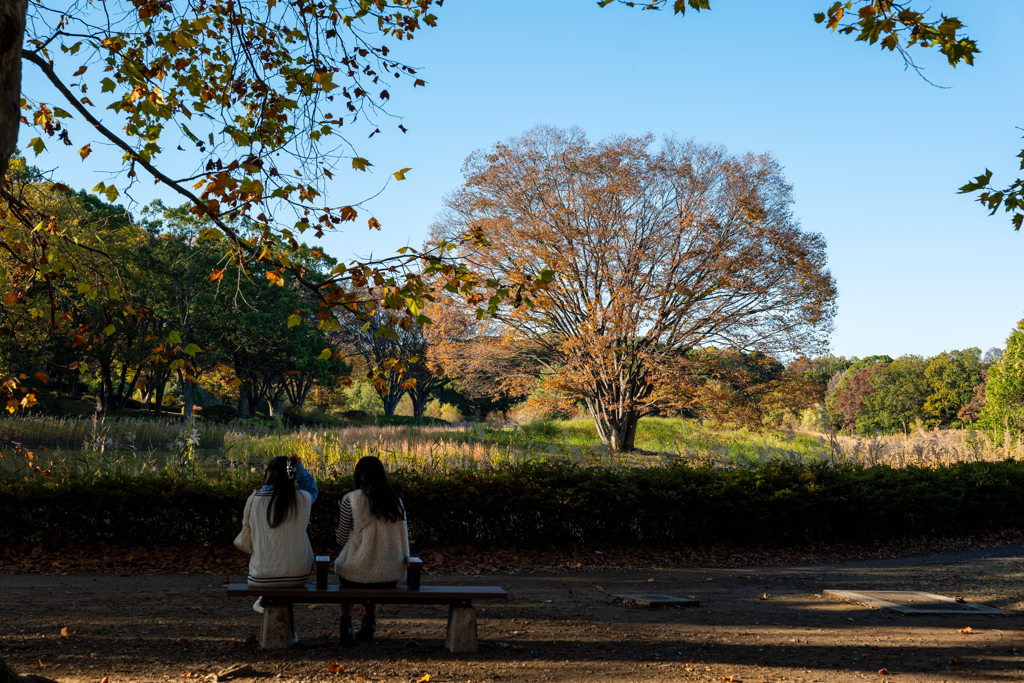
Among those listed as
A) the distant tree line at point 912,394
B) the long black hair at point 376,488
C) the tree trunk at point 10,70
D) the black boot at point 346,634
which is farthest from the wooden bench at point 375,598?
the distant tree line at point 912,394

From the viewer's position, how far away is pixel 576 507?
30.6ft

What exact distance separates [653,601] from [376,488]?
3076 millimetres

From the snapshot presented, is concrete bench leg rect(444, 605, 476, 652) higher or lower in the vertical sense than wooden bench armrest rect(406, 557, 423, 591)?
lower

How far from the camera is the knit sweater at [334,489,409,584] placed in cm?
480

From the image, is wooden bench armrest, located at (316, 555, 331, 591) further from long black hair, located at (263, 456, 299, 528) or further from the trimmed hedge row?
the trimmed hedge row

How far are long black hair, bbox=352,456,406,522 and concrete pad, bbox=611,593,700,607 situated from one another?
2.82 metres

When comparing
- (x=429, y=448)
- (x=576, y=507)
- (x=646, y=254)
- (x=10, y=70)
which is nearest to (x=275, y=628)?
(x=10, y=70)

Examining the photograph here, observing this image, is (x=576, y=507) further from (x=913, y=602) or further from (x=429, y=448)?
(x=913, y=602)

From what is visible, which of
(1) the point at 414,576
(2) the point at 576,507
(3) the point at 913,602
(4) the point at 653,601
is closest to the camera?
(1) the point at 414,576

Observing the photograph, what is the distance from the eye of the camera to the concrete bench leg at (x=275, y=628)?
15.6ft

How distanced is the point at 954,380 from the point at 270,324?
138 feet

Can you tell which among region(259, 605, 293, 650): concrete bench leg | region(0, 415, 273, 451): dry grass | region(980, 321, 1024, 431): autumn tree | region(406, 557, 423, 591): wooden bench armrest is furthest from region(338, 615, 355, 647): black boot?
region(980, 321, 1024, 431): autumn tree

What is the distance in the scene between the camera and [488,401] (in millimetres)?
47031

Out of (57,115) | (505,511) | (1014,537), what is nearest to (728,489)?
(505,511)
